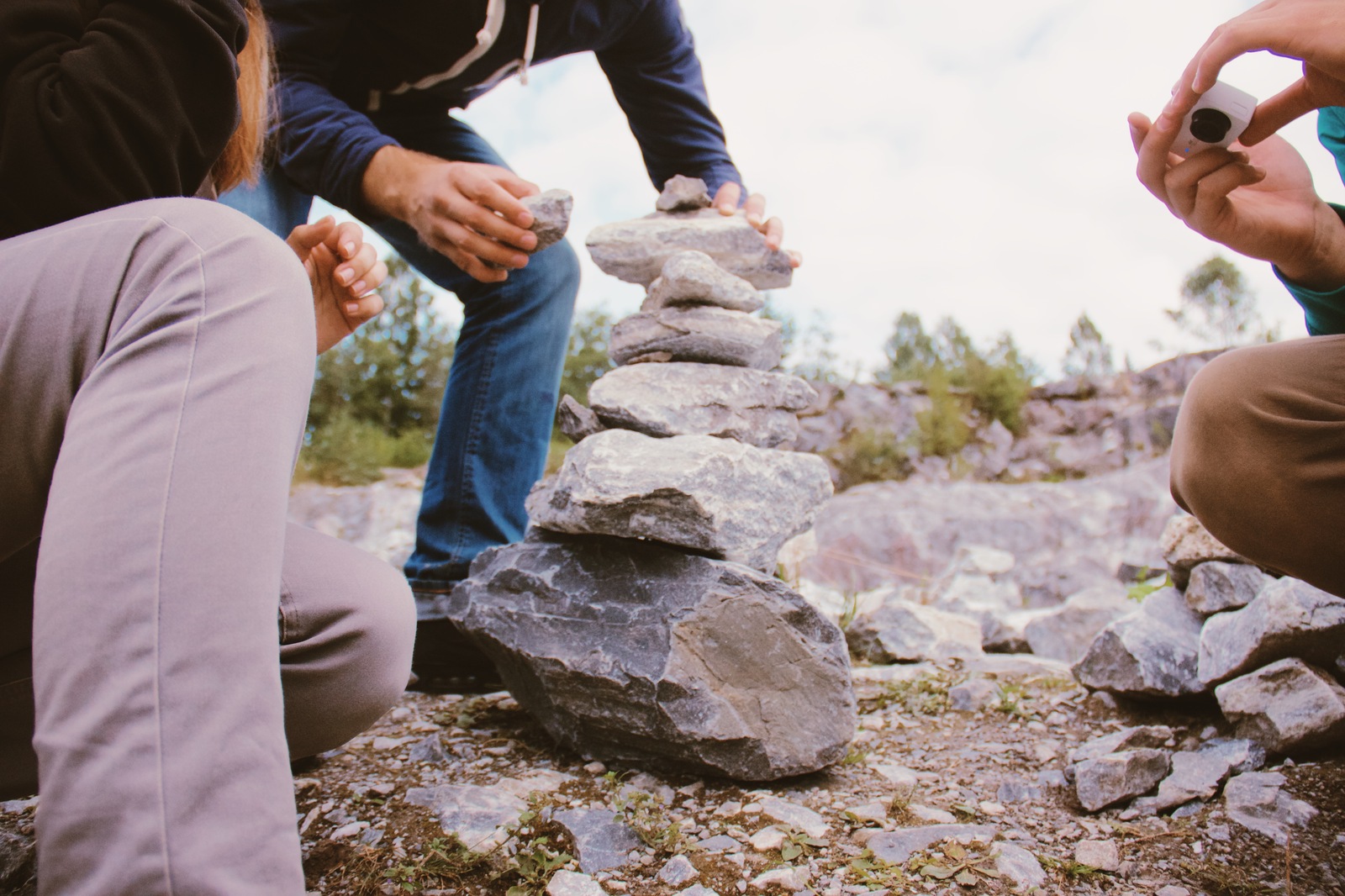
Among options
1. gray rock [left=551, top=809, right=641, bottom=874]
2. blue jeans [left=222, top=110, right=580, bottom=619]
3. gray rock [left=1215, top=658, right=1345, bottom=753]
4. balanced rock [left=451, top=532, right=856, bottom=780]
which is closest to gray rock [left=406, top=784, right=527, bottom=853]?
gray rock [left=551, top=809, right=641, bottom=874]

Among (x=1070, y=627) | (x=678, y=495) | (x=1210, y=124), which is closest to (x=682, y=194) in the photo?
(x=678, y=495)

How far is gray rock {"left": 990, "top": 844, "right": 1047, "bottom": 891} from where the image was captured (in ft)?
5.10

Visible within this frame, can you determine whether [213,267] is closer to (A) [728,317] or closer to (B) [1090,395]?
(A) [728,317]

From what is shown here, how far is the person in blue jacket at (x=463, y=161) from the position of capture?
2.39 m

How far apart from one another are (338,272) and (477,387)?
3.64 ft

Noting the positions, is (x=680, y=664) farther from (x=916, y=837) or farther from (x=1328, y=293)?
(x=1328, y=293)

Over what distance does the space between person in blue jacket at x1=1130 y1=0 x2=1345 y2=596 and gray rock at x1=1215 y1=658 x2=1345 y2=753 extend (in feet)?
1.31

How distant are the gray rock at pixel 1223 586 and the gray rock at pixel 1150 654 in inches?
2.1

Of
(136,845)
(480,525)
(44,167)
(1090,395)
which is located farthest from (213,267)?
(1090,395)

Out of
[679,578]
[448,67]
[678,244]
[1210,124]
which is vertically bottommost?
[679,578]

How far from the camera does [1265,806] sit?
1.80 metres

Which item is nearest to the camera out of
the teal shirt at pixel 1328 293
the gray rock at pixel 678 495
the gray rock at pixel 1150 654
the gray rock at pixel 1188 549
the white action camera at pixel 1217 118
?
the white action camera at pixel 1217 118

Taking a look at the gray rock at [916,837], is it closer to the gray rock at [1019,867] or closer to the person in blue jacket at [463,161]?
the gray rock at [1019,867]

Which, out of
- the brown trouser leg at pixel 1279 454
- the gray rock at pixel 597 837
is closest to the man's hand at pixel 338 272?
the gray rock at pixel 597 837
